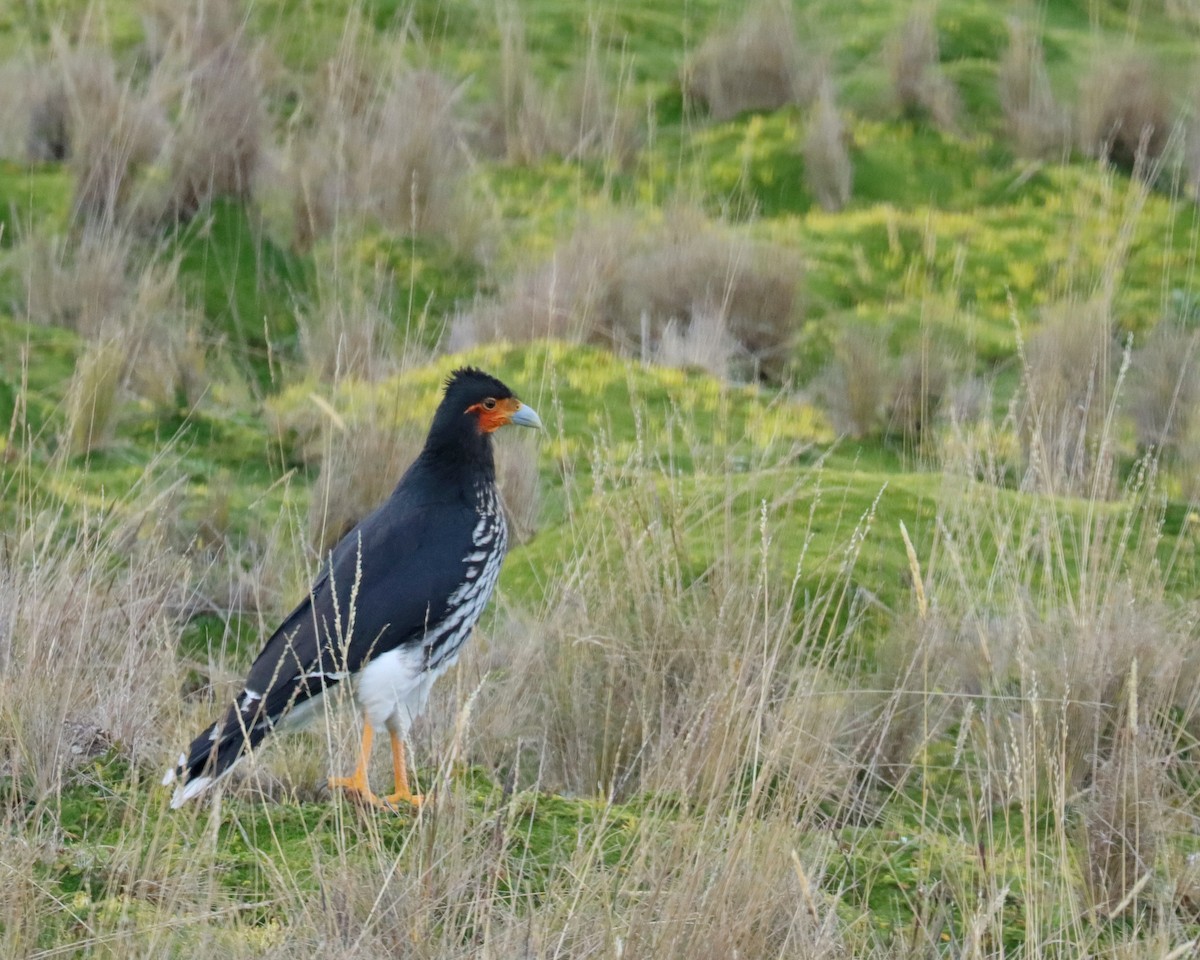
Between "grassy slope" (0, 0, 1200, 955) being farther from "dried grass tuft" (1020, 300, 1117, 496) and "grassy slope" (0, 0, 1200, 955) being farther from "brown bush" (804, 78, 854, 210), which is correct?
"dried grass tuft" (1020, 300, 1117, 496)

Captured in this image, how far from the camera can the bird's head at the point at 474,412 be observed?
4762 mm

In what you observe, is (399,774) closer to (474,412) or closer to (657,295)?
(474,412)

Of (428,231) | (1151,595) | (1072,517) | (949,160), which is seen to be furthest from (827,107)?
(1151,595)

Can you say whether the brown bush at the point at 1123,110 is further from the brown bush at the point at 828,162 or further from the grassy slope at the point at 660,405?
the brown bush at the point at 828,162

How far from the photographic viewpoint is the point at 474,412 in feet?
15.9

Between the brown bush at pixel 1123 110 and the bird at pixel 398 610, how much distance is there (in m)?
6.36

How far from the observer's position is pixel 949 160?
33.1 ft

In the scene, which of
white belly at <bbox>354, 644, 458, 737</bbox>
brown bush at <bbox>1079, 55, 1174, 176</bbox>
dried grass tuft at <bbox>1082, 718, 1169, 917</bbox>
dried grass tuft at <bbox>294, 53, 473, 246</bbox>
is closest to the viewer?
dried grass tuft at <bbox>1082, 718, 1169, 917</bbox>

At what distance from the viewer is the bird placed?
13.6 feet

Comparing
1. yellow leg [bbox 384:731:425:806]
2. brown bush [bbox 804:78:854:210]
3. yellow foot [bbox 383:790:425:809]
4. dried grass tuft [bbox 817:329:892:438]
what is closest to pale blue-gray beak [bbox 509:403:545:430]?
yellow leg [bbox 384:731:425:806]

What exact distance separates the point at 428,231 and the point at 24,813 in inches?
228

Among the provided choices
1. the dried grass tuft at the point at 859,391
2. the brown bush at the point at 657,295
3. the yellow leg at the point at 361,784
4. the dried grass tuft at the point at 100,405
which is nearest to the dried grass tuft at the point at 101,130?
the dried grass tuft at the point at 100,405

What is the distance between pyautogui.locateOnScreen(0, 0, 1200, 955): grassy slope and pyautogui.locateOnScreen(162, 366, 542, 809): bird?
0.26m

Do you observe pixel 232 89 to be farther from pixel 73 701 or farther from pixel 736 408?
pixel 73 701
